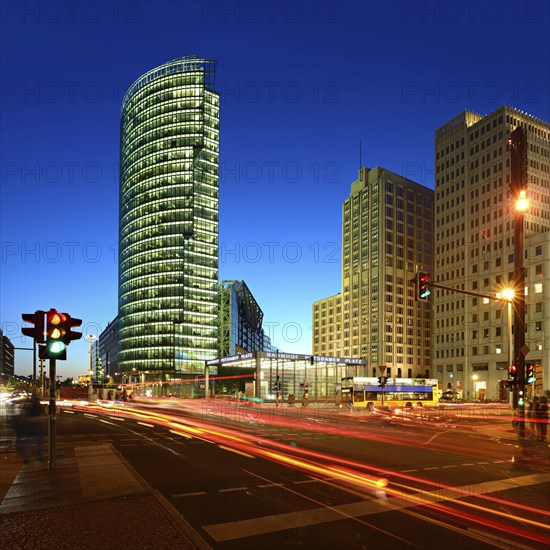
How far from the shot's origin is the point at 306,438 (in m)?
24.6

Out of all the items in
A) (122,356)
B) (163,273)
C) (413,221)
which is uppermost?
(413,221)

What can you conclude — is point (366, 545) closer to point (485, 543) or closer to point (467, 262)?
point (485, 543)

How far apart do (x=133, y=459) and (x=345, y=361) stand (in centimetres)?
8076

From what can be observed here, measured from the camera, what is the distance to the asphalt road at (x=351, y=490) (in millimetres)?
8602

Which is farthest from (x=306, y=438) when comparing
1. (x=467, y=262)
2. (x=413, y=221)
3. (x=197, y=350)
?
(x=413, y=221)

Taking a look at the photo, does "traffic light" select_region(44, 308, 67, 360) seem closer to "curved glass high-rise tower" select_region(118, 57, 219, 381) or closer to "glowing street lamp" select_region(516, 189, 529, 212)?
"glowing street lamp" select_region(516, 189, 529, 212)

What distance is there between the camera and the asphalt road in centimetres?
860

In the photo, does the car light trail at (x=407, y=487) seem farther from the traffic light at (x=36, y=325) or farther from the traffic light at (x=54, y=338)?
the traffic light at (x=36, y=325)

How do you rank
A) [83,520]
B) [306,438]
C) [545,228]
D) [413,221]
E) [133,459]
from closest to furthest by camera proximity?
[83,520] < [133,459] < [306,438] < [545,228] < [413,221]

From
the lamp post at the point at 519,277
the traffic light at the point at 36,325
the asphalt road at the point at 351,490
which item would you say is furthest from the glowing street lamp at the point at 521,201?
the traffic light at the point at 36,325

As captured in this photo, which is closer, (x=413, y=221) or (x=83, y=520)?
(x=83, y=520)

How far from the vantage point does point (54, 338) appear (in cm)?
Answer: 1425

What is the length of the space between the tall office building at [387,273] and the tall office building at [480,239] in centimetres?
3115

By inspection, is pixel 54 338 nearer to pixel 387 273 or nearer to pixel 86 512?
pixel 86 512
